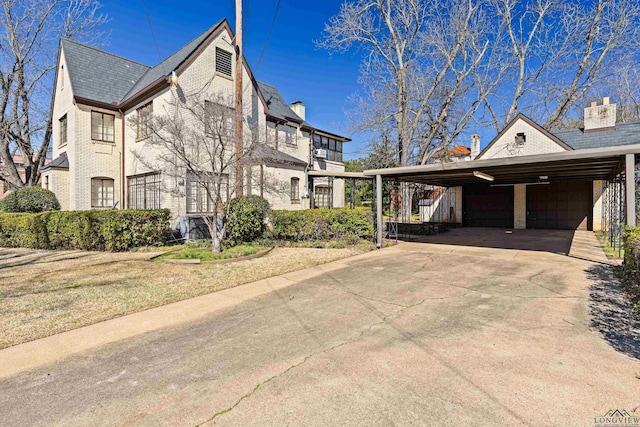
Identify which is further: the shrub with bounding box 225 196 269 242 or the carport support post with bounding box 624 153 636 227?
the shrub with bounding box 225 196 269 242

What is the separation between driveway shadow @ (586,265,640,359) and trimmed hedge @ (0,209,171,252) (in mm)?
11244

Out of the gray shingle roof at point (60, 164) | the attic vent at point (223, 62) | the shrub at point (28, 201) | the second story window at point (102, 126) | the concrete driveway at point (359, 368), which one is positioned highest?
the attic vent at point (223, 62)

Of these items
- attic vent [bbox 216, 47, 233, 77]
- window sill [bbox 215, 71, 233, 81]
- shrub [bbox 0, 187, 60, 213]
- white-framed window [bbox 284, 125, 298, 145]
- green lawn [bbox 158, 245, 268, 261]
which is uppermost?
attic vent [bbox 216, 47, 233, 77]

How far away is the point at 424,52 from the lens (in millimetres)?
18844

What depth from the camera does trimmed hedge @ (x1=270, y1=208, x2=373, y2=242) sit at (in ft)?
36.6

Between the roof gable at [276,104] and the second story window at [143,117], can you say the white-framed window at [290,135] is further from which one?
the second story window at [143,117]

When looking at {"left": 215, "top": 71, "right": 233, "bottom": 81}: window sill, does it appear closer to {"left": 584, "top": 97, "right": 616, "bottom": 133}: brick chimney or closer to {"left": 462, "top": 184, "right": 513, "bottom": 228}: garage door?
{"left": 462, "top": 184, "right": 513, "bottom": 228}: garage door

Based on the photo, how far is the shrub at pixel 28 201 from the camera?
12.9m

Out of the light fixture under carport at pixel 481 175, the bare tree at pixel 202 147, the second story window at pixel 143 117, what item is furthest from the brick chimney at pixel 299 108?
the light fixture under carport at pixel 481 175

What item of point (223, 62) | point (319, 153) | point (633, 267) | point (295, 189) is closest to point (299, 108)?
point (319, 153)

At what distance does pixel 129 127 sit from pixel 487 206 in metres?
19.8

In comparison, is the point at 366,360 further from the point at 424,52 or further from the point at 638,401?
A: the point at 424,52

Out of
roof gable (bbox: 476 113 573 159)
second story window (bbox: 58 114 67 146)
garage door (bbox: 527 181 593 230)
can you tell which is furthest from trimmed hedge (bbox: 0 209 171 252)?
garage door (bbox: 527 181 593 230)

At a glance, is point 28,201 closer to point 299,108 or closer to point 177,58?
point 177,58
